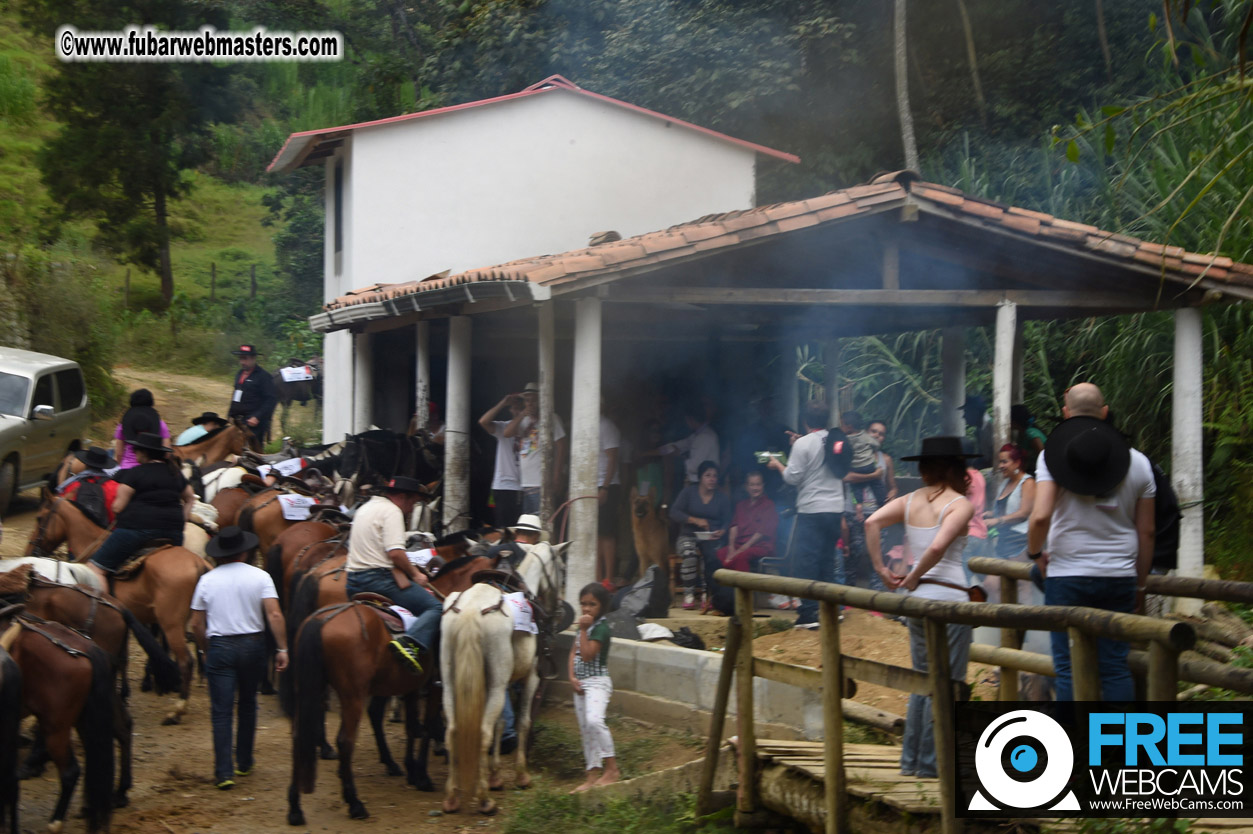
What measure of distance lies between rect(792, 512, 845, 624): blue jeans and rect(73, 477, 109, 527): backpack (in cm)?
605

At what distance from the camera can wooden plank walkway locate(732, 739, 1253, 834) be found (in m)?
4.15

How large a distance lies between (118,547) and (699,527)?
5140mm

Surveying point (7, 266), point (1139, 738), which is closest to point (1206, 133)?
point (1139, 738)

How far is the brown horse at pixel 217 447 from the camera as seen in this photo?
1327 cm

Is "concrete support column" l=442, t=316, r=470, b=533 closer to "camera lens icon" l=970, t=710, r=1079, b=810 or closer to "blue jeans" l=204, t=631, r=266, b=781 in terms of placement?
"blue jeans" l=204, t=631, r=266, b=781

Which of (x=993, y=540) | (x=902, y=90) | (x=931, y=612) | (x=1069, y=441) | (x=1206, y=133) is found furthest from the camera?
(x=902, y=90)

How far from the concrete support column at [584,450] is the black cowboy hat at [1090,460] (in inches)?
199

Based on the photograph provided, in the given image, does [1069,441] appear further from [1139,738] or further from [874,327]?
[874,327]

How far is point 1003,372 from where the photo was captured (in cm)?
1042

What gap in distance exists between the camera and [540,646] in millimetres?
8797

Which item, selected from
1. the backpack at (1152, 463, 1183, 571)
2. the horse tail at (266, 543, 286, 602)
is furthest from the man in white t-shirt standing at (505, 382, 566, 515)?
the backpack at (1152, 463, 1183, 571)

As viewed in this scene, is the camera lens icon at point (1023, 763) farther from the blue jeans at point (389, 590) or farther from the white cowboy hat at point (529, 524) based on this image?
the white cowboy hat at point (529, 524)

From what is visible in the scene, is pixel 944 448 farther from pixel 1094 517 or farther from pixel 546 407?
pixel 546 407

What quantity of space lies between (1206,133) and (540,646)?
30.1 feet
